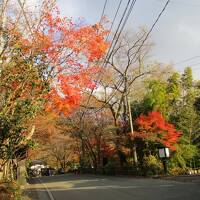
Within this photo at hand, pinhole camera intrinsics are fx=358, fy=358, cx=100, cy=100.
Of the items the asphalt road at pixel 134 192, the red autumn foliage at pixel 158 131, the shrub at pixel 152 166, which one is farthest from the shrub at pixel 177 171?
the asphalt road at pixel 134 192

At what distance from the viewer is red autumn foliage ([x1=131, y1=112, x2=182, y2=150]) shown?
33.3 m

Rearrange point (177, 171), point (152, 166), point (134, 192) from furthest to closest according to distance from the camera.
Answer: point (152, 166) < point (177, 171) < point (134, 192)

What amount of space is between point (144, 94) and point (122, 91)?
2790 mm

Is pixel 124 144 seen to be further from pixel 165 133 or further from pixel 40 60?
pixel 40 60

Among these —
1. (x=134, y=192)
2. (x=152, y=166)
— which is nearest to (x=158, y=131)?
(x=152, y=166)

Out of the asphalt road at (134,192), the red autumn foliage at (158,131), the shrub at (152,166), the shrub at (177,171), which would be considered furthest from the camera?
the red autumn foliage at (158,131)

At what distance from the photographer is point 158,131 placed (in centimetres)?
3353

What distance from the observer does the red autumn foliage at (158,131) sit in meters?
33.3

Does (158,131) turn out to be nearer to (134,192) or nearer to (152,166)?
(152,166)

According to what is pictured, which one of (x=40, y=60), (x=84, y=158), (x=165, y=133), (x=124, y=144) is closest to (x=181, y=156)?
(x=165, y=133)

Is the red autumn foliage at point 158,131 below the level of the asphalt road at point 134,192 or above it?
above

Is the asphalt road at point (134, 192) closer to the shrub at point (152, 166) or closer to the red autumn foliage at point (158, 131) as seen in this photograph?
the shrub at point (152, 166)

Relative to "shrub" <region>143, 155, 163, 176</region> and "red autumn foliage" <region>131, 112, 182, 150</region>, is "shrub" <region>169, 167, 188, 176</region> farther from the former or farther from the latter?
"red autumn foliage" <region>131, 112, 182, 150</region>

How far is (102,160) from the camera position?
55000mm
